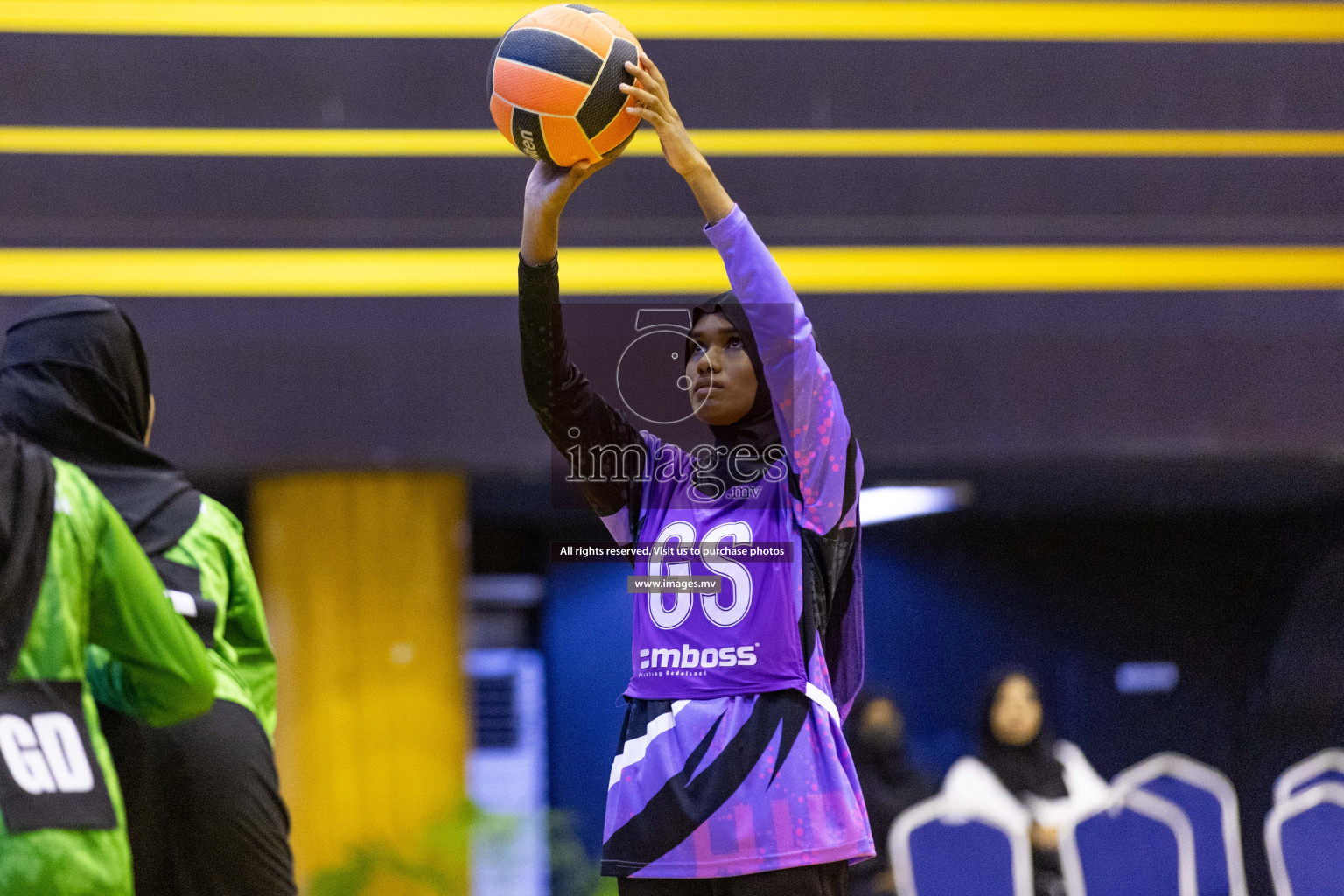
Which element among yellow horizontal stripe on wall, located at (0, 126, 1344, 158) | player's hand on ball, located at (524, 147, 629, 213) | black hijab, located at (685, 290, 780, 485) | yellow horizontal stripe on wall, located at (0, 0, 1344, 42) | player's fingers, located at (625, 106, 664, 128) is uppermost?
yellow horizontal stripe on wall, located at (0, 0, 1344, 42)

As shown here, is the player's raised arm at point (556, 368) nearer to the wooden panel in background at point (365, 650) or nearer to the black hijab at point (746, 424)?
the black hijab at point (746, 424)

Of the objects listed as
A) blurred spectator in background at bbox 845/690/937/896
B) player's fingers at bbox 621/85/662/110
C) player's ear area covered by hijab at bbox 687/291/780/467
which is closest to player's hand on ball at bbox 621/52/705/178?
player's fingers at bbox 621/85/662/110

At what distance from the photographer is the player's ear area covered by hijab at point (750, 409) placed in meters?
2.60

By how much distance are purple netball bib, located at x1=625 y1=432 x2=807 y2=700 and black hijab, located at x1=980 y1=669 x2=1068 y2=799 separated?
11.3 feet

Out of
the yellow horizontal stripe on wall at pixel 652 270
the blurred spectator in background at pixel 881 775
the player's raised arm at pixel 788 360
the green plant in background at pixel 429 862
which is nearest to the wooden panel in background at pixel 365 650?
the green plant in background at pixel 429 862

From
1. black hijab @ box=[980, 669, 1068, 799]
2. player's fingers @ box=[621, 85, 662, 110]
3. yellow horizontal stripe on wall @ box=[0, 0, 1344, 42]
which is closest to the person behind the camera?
player's fingers @ box=[621, 85, 662, 110]

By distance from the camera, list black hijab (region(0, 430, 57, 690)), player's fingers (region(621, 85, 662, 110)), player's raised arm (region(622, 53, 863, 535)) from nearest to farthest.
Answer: black hijab (region(0, 430, 57, 690)), player's raised arm (region(622, 53, 863, 535)), player's fingers (region(621, 85, 662, 110))

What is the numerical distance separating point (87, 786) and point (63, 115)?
4.63 meters

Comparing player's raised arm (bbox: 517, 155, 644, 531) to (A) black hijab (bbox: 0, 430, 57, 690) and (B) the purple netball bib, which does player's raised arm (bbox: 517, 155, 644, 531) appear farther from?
(A) black hijab (bbox: 0, 430, 57, 690)

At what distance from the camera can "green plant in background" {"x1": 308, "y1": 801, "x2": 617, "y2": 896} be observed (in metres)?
5.37

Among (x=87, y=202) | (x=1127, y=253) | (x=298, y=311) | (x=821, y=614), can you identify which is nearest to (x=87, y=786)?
(x=821, y=614)

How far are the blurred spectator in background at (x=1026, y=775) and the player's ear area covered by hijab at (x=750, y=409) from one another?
3404mm

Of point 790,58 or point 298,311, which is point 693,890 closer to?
point 298,311

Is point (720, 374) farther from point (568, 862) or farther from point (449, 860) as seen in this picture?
point (449, 860)
